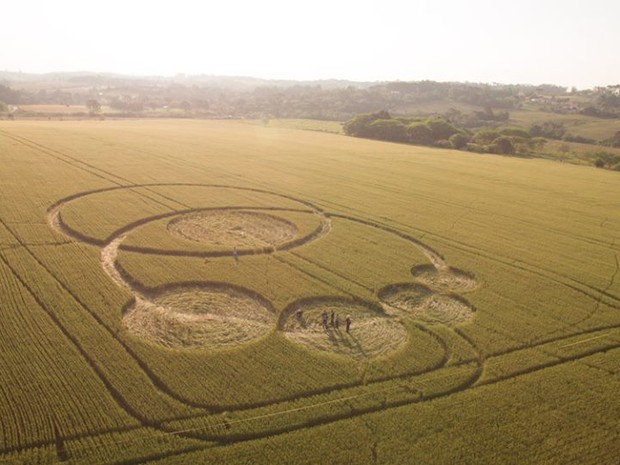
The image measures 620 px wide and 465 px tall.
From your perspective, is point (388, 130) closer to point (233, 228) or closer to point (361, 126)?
point (361, 126)

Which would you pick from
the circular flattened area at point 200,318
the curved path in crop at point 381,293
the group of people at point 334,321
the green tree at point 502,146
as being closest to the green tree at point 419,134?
the green tree at point 502,146

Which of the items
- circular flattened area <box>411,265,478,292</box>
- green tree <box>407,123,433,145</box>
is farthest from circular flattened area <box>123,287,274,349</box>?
green tree <box>407,123,433,145</box>

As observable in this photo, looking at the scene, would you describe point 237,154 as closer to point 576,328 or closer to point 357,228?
point 357,228

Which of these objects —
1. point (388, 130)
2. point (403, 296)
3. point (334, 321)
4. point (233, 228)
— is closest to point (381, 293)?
point (403, 296)

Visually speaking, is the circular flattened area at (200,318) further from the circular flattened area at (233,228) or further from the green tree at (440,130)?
the green tree at (440,130)

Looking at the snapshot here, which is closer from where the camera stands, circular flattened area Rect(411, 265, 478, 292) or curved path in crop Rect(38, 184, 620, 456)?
curved path in crop Rect(38, 184, 620, 456)

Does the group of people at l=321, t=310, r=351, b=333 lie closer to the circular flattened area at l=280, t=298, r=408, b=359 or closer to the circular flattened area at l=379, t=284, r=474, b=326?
the circular flattened area at l=280, t=298, r=408, b=359

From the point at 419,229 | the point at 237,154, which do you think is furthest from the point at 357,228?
the point at 237,154
